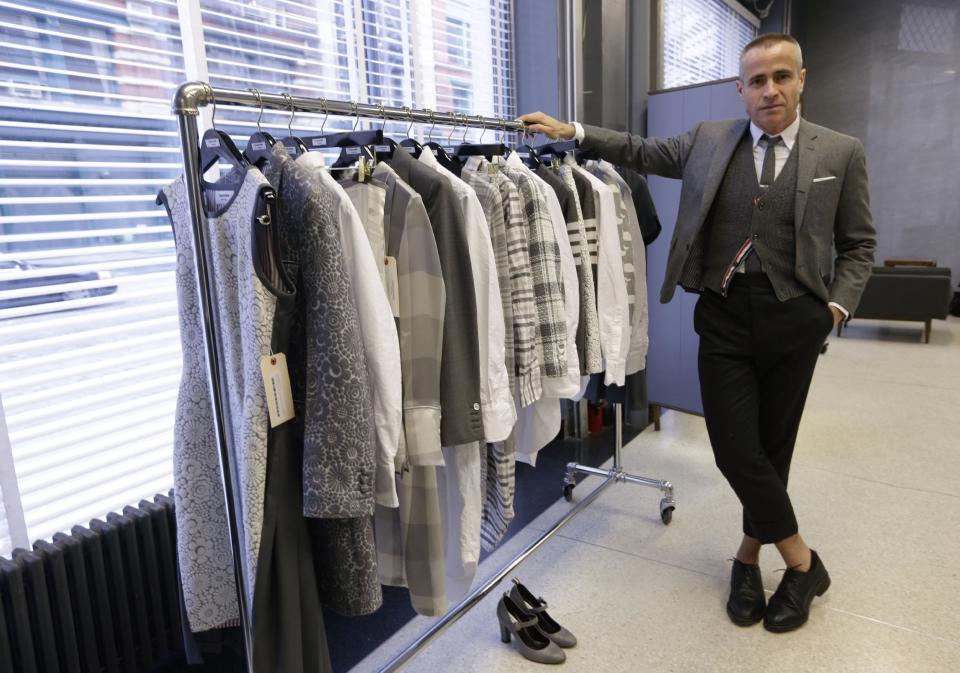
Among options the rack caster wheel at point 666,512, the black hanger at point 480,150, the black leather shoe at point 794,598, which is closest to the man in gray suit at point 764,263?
the black leather shoe at point 794,598

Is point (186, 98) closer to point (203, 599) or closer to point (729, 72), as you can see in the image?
point (203, 599)

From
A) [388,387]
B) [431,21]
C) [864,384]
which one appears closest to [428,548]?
[388,387]

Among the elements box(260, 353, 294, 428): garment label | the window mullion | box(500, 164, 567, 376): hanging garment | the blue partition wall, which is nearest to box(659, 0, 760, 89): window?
the blue partition wall

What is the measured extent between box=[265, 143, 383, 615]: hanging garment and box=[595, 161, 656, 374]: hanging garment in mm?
1293

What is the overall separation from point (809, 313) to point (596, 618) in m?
1.21

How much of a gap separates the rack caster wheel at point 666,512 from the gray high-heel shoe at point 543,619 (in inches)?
34.0

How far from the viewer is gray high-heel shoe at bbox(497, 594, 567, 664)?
2059 millimetres

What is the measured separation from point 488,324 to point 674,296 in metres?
2.12

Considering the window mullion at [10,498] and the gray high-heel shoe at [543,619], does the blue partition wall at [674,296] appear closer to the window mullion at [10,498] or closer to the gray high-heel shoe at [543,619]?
the gray high-heel shoe at [543,619]

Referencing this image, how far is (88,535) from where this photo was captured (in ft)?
5.58

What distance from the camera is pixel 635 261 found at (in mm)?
2285

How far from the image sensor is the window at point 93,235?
161 centimetres

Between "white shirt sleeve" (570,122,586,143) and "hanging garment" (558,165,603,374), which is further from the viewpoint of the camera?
"white shirt sleeve" (570,122,586,143)

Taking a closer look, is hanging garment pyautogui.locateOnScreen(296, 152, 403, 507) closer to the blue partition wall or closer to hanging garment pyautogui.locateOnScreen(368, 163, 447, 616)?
hanging garment pyautogui.locateOnScreen(368, 163, 447, 616)
